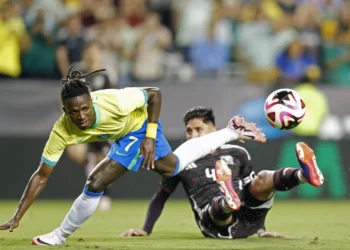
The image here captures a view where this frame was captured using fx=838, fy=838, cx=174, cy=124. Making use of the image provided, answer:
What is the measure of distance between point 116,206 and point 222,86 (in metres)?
2.71

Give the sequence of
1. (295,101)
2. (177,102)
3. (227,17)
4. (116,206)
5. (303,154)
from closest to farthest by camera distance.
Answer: (303,154)
(295,101)
(116,206)
(177,102)
(227,17)

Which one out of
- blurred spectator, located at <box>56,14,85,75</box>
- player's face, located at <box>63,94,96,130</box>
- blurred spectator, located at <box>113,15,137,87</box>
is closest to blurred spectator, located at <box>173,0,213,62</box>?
blurred spectator, located at <box>113,15,137,87</box>

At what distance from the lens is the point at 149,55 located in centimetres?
1421

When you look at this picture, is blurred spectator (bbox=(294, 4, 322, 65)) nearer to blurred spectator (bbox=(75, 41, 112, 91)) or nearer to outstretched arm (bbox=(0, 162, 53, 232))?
blurred spectator (bbox=(75, 41, 112, 91))

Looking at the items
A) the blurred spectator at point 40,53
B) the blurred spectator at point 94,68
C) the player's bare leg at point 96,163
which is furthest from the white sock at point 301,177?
the blurred spectator at point 40,53

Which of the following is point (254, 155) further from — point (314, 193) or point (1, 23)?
point (1, 23)

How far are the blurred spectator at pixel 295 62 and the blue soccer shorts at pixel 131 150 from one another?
7062 mm

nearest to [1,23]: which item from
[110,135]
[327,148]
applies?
[327,148]

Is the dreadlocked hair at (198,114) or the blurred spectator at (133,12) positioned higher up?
the blurred spectator at (133,12)

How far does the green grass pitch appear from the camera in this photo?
23.6 feet

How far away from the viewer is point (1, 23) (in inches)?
532

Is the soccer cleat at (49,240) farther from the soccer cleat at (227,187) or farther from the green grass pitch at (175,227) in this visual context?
the soccer cleat at (227,187)

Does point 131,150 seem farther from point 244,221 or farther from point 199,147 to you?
point 244,221

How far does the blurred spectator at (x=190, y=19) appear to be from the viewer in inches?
600
